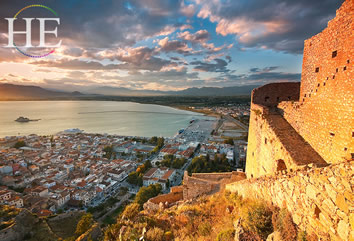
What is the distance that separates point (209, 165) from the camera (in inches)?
1082

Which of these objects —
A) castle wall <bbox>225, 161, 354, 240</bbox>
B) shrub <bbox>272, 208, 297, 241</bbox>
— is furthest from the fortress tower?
shrub <bbox>272, 208, 297, 241</bbox>

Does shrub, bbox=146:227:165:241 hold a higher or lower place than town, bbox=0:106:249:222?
higher

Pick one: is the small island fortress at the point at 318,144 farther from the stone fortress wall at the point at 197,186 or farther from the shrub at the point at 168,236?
the shrub at the point at 168,236

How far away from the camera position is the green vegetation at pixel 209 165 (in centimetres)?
2614

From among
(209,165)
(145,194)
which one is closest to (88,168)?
(145,194)

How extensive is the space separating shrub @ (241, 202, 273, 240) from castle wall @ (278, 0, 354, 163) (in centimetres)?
182

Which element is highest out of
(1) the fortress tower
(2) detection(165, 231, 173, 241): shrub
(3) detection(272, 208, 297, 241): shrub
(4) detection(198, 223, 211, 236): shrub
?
(1) the fortress tower

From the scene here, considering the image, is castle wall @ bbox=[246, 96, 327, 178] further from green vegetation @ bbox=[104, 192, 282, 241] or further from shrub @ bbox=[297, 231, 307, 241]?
shrub @ bbox=[297, 231, 307, 241]

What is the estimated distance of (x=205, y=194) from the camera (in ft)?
27.1

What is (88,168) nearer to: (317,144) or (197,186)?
(197,186)

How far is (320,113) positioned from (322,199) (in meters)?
2.83

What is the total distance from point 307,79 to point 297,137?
1567 millimetres

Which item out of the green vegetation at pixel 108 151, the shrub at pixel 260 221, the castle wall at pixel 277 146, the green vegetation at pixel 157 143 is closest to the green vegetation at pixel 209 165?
the green vegetation at pixel 157 143

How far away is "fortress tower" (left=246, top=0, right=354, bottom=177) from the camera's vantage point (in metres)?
3.51
